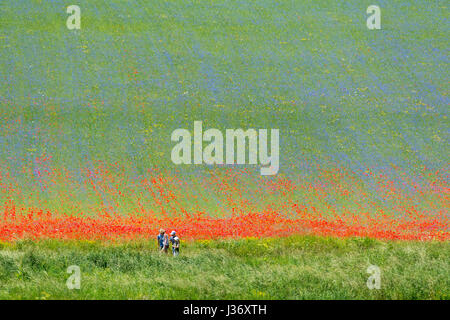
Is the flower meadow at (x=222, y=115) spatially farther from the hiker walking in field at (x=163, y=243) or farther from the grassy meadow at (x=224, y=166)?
the hiker walking in field at (x=163, y=243)

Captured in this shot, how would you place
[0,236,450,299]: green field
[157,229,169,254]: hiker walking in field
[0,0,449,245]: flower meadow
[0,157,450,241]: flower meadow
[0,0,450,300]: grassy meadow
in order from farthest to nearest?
[0,0,449,245]: flower meadow < [0,157,450,241]: flower meadow < [157,229,169,254]: hiker walking in field < [0,0,450,300]: grassy meadow < [0,236,450,299]: green field

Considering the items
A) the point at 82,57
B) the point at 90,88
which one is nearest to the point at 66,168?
the point at 90,88

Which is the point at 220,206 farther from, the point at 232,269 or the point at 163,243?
the point at 232,269

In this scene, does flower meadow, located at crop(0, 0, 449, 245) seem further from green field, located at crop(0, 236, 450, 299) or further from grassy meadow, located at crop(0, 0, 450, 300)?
green field, located at crop(0, 236, 450, 299)

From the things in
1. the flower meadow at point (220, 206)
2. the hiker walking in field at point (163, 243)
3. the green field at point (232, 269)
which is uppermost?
the flower meadow at point (220, 206)

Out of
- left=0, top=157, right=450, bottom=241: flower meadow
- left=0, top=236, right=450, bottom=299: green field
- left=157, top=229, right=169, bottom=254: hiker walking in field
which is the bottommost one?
left=0, top=236, right=450, bottom=299: green field

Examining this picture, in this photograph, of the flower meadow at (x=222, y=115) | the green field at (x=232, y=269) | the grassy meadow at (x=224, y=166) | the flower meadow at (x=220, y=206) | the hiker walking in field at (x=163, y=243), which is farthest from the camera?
the flower meadow at (x=222, y=115)

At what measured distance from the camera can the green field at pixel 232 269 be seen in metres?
19.2

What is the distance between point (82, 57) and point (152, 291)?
112 ft

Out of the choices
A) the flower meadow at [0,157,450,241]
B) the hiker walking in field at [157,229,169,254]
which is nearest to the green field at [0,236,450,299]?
the hiker walking in field at [157,229,169,254]

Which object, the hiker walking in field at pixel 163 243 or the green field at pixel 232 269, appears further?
the hiker walking in field at pixel 163 243

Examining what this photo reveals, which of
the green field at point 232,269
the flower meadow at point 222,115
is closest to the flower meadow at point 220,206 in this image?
the flower meadow at point 222,115

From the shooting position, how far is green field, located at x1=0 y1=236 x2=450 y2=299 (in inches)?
754

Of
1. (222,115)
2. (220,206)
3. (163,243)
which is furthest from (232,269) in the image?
(222,115)
